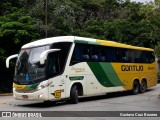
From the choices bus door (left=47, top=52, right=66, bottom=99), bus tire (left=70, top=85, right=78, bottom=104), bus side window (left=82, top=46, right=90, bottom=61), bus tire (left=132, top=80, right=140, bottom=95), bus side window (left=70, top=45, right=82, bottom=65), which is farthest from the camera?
bus tire (left=132, top=80, right=140, bottom=95)

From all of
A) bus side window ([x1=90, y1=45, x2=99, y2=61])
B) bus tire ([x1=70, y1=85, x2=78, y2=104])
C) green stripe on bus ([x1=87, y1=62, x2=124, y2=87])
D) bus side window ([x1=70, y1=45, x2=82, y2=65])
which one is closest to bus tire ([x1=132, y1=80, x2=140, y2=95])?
green stripe on bus ([x1=87, y1=62, x2=124, y2=87])

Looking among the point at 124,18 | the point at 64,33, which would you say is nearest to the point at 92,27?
the point at 64,33

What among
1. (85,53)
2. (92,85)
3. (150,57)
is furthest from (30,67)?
(150,57)

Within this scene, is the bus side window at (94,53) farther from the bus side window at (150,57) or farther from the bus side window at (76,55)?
the bus side window at (150,57)

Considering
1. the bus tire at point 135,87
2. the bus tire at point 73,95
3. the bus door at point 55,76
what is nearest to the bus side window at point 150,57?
the bus tire at point 135,87

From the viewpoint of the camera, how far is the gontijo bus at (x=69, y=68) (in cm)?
1605

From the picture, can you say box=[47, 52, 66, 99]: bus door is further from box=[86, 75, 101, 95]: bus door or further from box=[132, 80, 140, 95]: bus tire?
box=[132, 80, 140, 95]: bus tire

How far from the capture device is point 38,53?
16641 mm

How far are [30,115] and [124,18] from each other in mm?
37130

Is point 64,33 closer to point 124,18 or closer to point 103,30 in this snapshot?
point 103,30

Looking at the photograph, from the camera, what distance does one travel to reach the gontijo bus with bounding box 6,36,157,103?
16.0m

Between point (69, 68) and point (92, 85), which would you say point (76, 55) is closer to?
point (69, 68)

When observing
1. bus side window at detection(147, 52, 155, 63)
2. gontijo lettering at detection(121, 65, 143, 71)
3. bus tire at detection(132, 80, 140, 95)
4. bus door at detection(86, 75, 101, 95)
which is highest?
bus side window at detection(147, 52, 155, 63)

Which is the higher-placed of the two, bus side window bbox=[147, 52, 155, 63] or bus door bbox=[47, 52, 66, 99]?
bus side window bbox=[147, 52, 155, 63]
